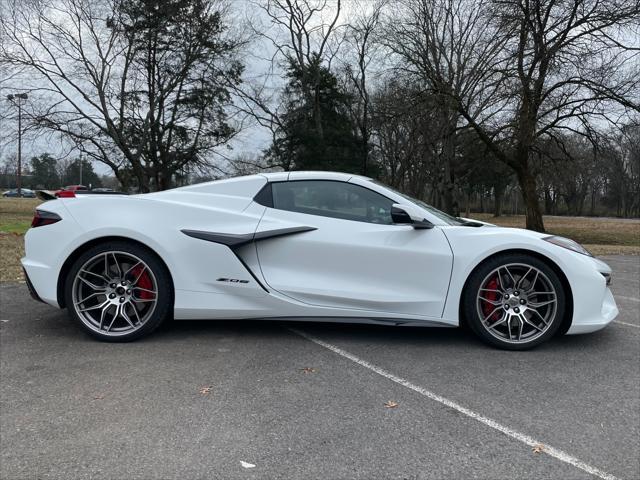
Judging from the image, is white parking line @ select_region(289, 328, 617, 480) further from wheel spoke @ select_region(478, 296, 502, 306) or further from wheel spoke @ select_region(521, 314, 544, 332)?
wheel spoke @ select_region(521, 314, 544, 332)

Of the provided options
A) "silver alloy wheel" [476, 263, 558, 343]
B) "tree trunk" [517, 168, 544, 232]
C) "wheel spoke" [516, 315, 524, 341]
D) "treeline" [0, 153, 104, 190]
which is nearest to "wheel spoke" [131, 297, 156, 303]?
Answer: "silver alloy wheel" [476, 263, 558, 343]

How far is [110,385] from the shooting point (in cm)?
301

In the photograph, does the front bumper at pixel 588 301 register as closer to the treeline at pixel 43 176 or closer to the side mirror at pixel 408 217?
the side mirror at pixel 408 217

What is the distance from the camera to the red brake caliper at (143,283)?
385 cm

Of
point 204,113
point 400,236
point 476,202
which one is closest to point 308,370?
point 400,236

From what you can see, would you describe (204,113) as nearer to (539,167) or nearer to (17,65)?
(17,65)

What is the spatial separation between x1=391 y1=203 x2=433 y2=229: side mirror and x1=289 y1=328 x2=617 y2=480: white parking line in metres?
1.11

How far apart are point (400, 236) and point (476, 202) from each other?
86388 millimetres

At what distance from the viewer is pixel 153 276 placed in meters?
3.80

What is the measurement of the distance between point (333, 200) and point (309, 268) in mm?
615

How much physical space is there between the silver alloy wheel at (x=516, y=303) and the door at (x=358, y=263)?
38 centimetres

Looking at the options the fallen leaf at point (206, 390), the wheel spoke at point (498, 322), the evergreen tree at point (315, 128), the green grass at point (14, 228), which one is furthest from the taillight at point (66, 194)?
the evergreen tree at point (315, 128)

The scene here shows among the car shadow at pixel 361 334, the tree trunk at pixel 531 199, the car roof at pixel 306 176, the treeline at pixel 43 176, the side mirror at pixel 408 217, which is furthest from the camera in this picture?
the treeline at pixel 43 176

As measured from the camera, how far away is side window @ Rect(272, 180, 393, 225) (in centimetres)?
388
